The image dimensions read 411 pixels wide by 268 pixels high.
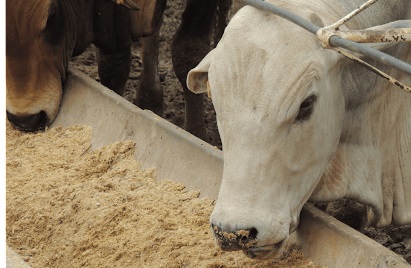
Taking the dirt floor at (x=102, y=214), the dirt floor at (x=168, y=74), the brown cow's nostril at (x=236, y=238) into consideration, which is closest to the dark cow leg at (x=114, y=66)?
the dirt floor at (x=168, y=74)

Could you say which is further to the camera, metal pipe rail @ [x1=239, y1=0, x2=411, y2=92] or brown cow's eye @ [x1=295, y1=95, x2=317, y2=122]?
brown cow's eye @ [x1=295, y1=95, x2=317, y2=122]

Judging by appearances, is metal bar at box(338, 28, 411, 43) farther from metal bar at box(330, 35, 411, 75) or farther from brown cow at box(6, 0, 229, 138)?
brown cow at box(6, 0, 229, 138)

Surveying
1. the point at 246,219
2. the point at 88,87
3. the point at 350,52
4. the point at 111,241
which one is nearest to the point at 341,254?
the point at 246,219

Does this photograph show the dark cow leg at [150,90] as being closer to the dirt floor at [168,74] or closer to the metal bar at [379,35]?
the dirt floor at [168,74]

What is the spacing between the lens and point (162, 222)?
4.25 meters

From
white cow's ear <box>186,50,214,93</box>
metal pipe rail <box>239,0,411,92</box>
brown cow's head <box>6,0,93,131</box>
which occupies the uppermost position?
metal pipe rail <box>239,0,411,92</box>

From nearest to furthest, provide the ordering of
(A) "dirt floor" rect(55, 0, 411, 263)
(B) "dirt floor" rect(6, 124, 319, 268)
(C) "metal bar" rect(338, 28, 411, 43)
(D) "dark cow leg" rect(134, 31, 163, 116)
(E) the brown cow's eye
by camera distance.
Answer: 1. (C) "metal bar" rect(338, 28, 411, 43)
2. (E) the brown cow's eye
3. (B) "dirt floor" rect(6, 124, 319, 268)
4. (D) "dark cow leg" rect(134, 31, 163, 116)
5. (A) "dirt floor" rect(55, 0, 411, 263)

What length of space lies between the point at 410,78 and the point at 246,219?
3.13 feet

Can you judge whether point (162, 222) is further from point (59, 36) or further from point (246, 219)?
point (59, 36)

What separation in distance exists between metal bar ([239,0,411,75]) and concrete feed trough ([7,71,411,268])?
651 mm

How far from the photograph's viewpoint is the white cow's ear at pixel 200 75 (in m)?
3.81

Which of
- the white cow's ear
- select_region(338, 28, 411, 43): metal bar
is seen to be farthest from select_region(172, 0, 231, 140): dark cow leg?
select_region(338, 28, 411, 43): metal bar

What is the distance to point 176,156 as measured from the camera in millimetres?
4617

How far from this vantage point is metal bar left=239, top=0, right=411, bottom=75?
10.7 feet
